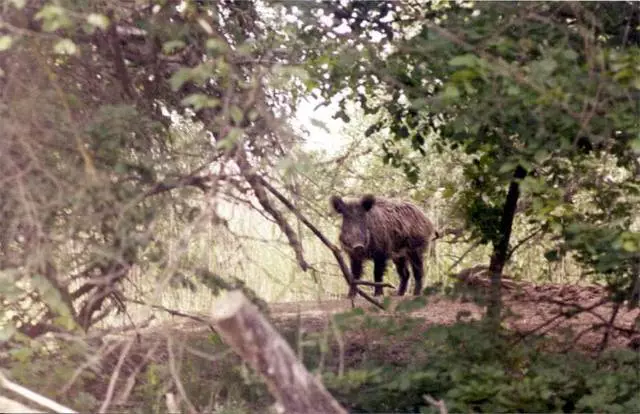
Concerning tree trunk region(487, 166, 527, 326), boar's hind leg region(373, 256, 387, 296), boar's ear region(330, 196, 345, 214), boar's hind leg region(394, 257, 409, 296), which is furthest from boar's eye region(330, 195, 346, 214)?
tree trunk region(487, 166, 527, 326)

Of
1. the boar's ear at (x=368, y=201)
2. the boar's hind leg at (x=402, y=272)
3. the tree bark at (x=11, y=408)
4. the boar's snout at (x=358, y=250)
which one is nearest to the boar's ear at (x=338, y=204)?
the boar's ear at (x=368, y=201)

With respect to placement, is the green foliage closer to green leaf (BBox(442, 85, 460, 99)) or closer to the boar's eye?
green leaf (BBox(442, 85, 460, 99))

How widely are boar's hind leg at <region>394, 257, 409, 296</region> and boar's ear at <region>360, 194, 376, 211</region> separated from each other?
1.25m

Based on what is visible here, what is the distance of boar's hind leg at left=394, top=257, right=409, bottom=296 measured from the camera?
45.8 ft

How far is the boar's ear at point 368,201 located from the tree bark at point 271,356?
8.22 metres

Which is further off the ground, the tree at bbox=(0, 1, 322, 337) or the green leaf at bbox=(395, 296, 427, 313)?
the tree at bbox=(0, 1, 322, 337)

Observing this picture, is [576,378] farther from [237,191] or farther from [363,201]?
[363,201]

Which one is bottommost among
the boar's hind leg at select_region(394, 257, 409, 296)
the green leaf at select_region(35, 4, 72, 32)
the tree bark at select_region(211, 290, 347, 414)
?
the tree bark at select_region(211, 290, 347, 414)

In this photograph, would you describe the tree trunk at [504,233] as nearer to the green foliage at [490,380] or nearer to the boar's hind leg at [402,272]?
the green foliage at [490,380]

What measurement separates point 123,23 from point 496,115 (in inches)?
91.5

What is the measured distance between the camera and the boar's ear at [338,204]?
40.6ft

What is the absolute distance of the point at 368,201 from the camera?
12.8 metres

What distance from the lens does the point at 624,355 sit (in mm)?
6805

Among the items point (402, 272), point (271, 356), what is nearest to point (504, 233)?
point (271, 356)
